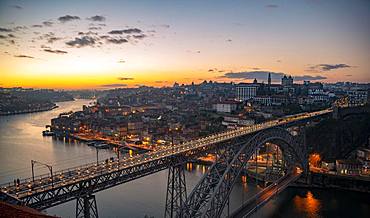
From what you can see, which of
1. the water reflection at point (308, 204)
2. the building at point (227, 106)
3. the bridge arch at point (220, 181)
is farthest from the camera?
the building at point (227, 106)

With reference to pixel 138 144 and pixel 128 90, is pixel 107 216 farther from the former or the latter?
pixel 128 90

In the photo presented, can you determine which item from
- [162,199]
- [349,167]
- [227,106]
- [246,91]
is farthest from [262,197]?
[246,91]

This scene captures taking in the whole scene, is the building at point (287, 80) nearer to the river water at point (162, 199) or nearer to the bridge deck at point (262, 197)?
the river water at point (162, 199)

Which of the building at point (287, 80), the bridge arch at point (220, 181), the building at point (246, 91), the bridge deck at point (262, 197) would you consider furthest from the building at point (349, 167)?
the building at point (287, 80)

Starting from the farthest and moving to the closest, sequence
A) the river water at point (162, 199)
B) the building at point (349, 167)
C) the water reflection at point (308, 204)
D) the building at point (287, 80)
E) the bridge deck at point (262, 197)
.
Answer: the building at point (287, 80)
the building at point (349, 167)
the water reflection at point (308, 204)
the river water at point (162, 199)
the bridge deck at point (262, 197)

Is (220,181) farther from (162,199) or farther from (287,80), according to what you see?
(287,80)

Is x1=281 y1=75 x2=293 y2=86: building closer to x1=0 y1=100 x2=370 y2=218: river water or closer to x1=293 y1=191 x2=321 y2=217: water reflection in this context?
x1=0 y1=100 x2=370 y2=218: river water

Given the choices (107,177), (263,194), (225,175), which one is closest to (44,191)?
(107,177)

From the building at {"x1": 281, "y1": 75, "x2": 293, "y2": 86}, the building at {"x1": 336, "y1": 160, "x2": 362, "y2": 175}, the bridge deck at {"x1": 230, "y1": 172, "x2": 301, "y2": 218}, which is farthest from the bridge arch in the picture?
the building at {"x1": 281, "y1": 75, "x2": 293, "y2": 86}

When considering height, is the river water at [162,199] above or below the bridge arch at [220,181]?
below
